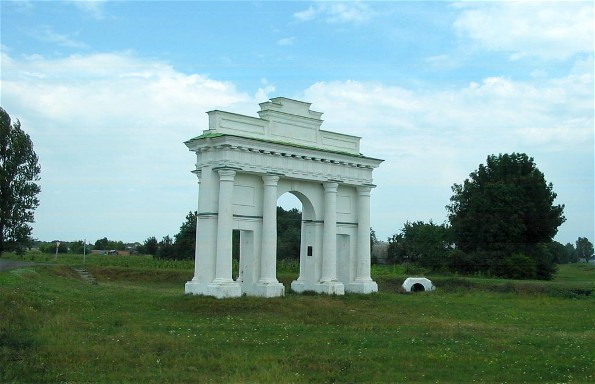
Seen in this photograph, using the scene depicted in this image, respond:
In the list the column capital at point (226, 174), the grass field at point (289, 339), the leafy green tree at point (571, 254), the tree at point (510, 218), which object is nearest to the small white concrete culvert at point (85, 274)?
the grass field at point (289, 339)

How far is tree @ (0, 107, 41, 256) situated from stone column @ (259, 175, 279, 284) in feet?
92.1

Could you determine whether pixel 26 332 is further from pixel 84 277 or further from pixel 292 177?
pixel 84 277

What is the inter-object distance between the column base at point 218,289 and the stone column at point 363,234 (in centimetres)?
781

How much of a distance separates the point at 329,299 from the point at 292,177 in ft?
18.4

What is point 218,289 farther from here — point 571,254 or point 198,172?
point 571,254

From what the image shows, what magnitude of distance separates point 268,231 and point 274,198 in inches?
57.6

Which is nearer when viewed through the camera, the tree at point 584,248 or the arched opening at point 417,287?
the arched opening at point 417,287

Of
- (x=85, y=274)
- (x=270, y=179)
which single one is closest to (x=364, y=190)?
(x=270, y=179)

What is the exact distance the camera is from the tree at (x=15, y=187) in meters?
48.0

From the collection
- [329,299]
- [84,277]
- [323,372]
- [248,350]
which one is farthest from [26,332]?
[84,277]

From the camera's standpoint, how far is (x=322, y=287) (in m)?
Result: 30.0

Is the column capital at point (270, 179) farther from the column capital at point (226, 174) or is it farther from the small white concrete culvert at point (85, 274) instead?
the small white concrete culvert at point (85, 274)

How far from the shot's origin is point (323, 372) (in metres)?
13.3

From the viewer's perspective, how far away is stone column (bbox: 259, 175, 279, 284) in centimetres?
2781
